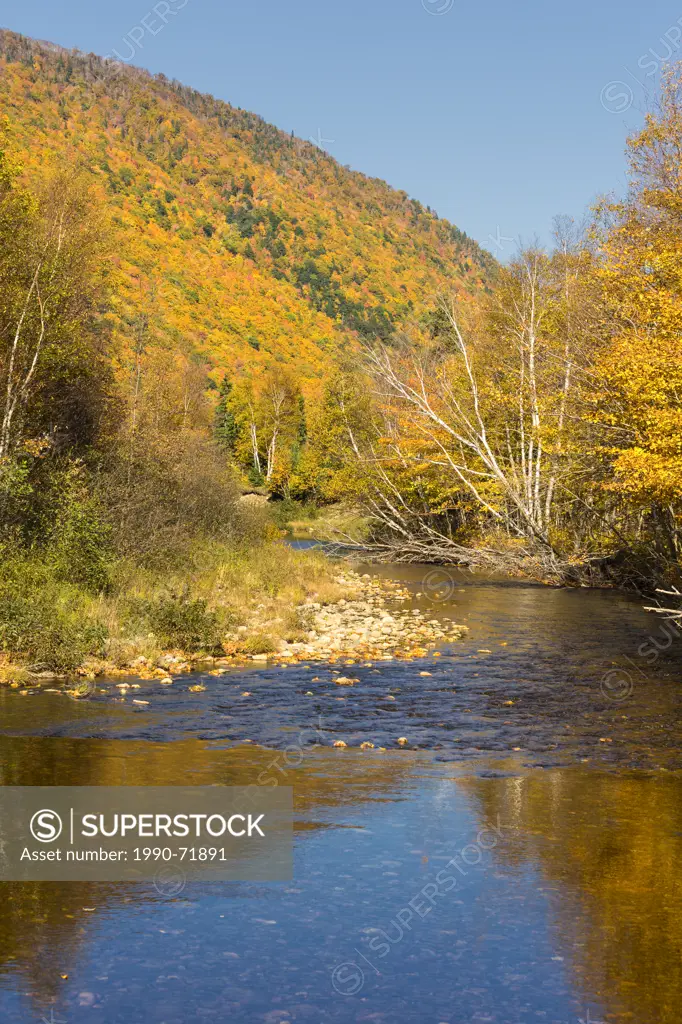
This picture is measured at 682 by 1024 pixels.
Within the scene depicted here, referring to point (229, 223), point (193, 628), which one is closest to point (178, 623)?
point (193, 628)

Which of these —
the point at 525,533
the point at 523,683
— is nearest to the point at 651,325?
the point at 525,533

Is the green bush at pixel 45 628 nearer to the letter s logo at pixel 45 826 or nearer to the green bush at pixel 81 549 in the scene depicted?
the green bush at pixel 81 549

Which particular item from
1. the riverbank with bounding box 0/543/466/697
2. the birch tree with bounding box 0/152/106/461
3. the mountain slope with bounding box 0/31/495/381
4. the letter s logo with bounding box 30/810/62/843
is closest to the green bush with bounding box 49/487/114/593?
the riverbank with bounding box 0/543/466/697

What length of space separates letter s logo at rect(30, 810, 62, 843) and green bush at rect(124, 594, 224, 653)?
7535 mm

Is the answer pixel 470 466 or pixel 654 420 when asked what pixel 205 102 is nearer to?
pixel 470 466

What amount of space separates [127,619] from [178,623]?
87 cm

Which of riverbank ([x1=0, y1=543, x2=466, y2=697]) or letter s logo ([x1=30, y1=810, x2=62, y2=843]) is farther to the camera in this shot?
riverbank ([x1=0, y1=543, x2=466, y2=697])

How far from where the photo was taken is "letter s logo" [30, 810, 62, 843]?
26.9 ft

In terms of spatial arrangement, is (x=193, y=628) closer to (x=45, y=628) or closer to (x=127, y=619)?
(x=127, y=619)

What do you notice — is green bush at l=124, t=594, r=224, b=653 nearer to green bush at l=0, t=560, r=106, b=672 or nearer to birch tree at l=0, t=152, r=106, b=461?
green bush at l=0, t=560, r=106, b=672

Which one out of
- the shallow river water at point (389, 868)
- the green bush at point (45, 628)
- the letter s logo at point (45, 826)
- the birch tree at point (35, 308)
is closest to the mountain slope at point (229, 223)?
the birch tree at point (35, 308)

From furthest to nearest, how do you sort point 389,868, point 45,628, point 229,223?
point 229,223
point 45,628
point 389,868

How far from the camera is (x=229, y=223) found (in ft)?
407

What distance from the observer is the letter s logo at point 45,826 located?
26.9ft
